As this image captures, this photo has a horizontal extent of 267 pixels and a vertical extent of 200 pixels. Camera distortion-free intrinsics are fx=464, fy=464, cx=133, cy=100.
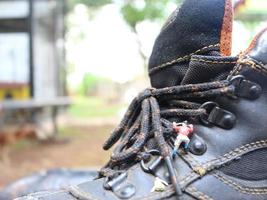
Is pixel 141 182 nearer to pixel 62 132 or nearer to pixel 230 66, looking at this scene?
pixel 230 66

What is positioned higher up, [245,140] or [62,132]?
[245,140]

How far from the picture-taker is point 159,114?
719mm

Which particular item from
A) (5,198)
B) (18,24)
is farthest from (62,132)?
(5,198)

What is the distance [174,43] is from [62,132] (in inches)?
278

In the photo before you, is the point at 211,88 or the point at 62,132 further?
the point at 62,132

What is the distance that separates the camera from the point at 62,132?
7.66 metres

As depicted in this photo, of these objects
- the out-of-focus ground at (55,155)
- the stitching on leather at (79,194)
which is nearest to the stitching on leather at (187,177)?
the stitching on leather at (79,194)

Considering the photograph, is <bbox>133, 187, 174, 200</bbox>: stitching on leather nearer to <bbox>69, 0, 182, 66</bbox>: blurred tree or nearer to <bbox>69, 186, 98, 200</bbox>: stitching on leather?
<bbox>69, 186, 98, 200</bbox>: stitching on leather

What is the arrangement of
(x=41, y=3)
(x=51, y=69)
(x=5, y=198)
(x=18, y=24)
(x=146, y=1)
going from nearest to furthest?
1. (x=5, y=198)
2. (x=146, y=1)
3. (x=18, y=24)
4. (x=41, y=3)
5. (x=51, y=69)

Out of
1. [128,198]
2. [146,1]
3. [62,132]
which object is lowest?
[62,132]

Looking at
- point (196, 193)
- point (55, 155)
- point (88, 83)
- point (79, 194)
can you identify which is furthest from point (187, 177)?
A: point (88, 83)

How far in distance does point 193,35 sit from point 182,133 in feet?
0.52

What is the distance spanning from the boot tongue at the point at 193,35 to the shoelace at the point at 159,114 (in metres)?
0.03

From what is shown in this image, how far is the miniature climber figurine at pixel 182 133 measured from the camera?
0.67 m
